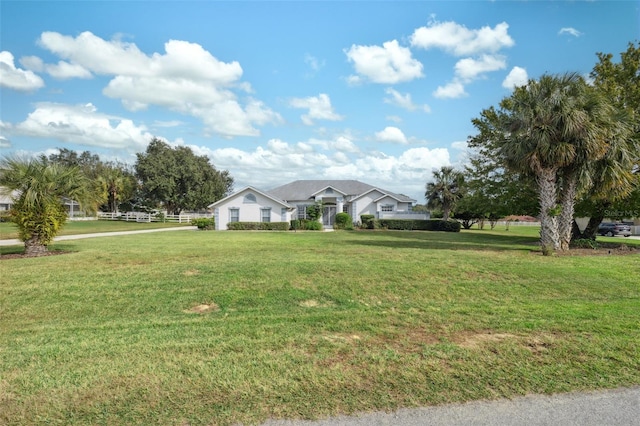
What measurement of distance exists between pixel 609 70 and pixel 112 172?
62904mm

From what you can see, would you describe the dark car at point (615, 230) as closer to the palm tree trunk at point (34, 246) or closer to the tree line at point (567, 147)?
the tree line at point (567, 147)

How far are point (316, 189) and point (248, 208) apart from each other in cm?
923

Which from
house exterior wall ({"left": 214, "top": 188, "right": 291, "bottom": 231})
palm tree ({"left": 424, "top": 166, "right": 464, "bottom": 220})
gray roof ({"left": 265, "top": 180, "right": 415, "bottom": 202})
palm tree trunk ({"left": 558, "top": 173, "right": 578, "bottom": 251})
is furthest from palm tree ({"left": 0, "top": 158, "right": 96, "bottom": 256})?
palm tree ({"left": 424, "top": 166, "right": 464, "bottom": 220})

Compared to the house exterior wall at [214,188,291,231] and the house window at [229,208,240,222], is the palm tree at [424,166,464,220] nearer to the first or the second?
the house exterior wall at [214,188,291,231]

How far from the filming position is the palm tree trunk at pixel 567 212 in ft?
47.2

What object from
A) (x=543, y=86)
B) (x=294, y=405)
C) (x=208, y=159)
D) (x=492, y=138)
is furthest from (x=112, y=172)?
(x=294, y=405)

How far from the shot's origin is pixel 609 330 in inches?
215

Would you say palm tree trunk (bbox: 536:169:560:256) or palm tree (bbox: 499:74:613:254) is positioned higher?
palm tree (bbox: 499:74:613:254)

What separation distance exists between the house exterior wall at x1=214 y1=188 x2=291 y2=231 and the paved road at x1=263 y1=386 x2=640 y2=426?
3071 centimetres

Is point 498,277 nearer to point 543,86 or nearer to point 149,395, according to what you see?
point 149,395

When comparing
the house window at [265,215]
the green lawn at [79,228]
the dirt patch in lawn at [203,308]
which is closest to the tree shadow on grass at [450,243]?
the dirt patch in lawn at [203,308]

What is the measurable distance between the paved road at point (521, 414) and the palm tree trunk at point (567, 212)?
12601 millimetres

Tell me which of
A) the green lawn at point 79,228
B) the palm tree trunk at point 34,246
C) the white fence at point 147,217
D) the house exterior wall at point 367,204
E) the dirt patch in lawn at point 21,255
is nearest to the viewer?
the dirt patch in lawn at point 21,255

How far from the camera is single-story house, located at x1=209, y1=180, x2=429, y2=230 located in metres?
33.9
